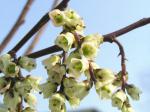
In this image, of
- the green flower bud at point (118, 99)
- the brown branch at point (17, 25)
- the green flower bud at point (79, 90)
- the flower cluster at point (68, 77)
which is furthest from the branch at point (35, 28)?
the brown branch at point (17, 25)

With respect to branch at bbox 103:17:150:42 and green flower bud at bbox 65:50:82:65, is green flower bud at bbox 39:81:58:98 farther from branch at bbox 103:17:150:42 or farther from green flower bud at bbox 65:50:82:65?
branch at bbox 103:17:150:42

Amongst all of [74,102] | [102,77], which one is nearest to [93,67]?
[102,77]

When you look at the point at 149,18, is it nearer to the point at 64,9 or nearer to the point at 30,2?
the point at 64,9

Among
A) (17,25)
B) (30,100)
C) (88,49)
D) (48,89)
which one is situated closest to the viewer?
A: (88,49)

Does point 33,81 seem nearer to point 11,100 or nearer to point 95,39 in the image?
point 11,100

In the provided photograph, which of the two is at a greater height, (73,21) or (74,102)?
(73,21)

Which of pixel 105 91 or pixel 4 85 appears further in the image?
pixel 4 85

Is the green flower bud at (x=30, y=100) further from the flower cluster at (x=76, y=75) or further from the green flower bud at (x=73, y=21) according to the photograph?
the green flower bud at (x=73, y=21)
